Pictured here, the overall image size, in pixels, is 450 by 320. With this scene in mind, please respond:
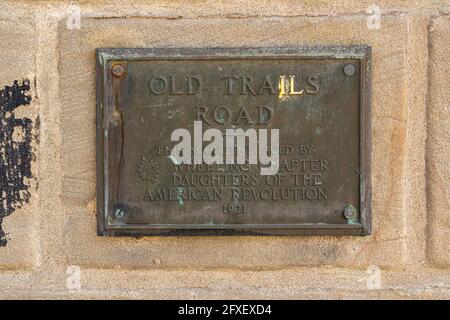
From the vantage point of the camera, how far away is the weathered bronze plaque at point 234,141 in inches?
67.8

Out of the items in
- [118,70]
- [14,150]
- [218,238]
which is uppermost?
[118,70]

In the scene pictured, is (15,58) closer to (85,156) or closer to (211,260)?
(85,156)

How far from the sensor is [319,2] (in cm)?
175

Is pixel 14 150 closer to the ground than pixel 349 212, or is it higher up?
higher up

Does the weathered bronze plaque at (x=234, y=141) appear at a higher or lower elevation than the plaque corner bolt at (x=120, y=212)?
higher

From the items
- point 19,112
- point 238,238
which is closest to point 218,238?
point 238,238

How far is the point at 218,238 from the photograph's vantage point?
1789 mm

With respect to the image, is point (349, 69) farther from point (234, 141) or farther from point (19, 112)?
point (19, 112)

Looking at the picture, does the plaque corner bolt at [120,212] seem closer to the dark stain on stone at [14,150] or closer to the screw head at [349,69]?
the dark stain on stone at [14,150]

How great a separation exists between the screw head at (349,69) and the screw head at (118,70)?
1.73ft

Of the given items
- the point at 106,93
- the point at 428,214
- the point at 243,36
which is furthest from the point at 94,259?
the point at 428,214

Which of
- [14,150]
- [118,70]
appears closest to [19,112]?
[14,150]

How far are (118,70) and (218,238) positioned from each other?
1.55 ft

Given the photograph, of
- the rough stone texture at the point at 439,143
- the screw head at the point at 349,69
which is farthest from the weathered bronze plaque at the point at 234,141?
the rough stone texture at the point at 439,143
